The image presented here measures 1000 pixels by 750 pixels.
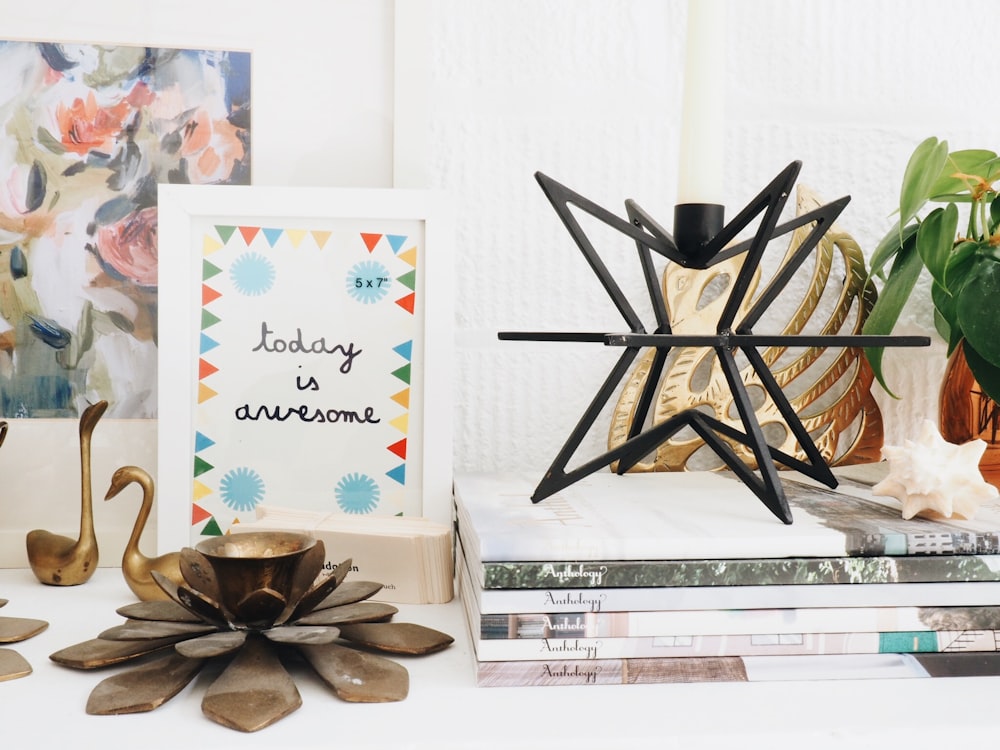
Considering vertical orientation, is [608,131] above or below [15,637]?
above

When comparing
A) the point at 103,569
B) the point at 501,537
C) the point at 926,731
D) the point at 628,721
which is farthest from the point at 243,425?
the point at 926,731

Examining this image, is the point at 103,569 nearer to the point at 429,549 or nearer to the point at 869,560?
the point at 429,549

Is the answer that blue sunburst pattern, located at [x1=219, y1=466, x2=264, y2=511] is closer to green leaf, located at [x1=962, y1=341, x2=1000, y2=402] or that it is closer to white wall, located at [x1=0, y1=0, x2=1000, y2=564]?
white wall, located at [x1=0, y1=0, x2=1000, y2=564]

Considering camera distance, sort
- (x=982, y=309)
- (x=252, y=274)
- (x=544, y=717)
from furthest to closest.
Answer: (x=252, y=274) < (x=982, y=309) < (x=544, y=717)

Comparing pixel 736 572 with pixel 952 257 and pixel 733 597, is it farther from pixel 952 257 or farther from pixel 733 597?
pixel 952 257

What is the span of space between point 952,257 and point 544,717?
51 centimetres

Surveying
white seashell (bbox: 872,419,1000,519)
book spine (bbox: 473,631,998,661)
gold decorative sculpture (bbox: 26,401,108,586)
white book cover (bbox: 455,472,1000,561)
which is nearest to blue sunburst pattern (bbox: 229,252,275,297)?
gold decorative sculpture (bbox: 26,401,108,586)

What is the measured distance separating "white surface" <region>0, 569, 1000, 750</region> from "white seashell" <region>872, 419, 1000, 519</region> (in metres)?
0.11

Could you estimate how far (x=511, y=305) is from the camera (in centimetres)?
82

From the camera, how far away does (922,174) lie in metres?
0.69

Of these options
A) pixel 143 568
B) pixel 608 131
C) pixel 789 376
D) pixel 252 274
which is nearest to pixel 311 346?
pixel 252 274

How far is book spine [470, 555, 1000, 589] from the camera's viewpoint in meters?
0.51

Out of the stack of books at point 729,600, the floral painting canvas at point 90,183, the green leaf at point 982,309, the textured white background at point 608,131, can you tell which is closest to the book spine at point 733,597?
the stack of books at point 729,600

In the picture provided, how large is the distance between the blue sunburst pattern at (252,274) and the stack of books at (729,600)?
1.09 ft
